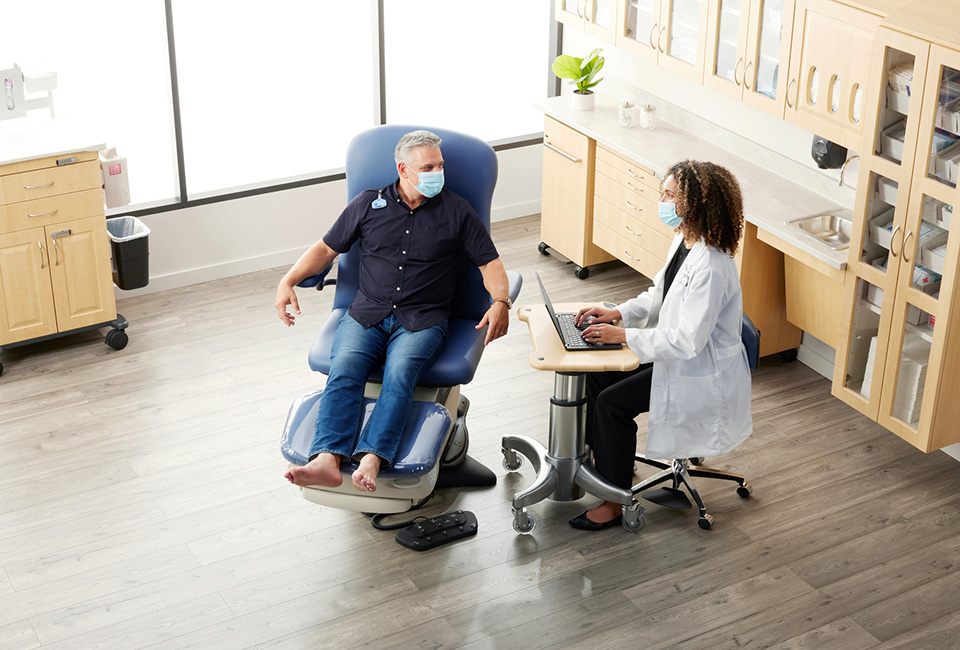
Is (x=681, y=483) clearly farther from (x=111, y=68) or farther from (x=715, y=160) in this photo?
(x=111, y=68)

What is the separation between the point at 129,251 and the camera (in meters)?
4.87

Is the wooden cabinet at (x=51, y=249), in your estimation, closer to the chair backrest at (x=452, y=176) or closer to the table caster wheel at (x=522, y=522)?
the chair backrest at (x=452, y=176)

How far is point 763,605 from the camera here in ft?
10.9

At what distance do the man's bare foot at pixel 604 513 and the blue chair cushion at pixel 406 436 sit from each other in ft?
2.06

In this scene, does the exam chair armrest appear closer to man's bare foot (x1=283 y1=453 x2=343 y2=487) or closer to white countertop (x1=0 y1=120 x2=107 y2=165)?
man's bare foot (x1=283 y1=453 x2=343 y2=487)

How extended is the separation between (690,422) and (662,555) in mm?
455

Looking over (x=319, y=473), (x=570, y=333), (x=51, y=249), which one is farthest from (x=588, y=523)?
(x=51, y=249)

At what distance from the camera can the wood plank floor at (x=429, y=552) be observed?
3223 mm

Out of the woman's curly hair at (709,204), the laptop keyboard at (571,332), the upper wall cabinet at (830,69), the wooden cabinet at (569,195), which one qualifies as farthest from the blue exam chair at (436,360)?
the wooden cabinet at (569,195)

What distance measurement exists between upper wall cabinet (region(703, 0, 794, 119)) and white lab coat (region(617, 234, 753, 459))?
1.04 meters

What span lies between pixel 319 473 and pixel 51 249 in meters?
2.02

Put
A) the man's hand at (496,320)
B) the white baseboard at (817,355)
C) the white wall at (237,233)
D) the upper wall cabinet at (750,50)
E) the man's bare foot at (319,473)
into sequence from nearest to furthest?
1. the man's bare foot at (319,473)
2. the man's hand at (496,320)
3. the upper wall cabinet at (750,50)
4. the white baseboard at (817,355)
5. the white wall at (237,233)

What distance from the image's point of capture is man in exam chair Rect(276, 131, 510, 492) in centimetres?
356

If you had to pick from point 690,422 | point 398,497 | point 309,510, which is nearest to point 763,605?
point 690,422
